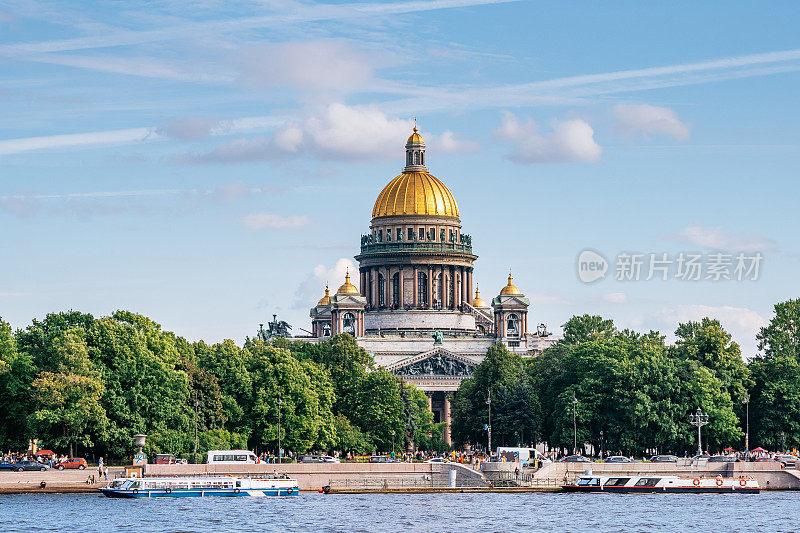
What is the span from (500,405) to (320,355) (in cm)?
2235

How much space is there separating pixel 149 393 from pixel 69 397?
19.8 ft

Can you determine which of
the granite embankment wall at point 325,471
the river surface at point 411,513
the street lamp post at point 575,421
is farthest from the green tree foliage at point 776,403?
the granite embankment wall at point 325,471

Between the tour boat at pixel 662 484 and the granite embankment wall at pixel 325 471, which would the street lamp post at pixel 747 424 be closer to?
the tour boat at pixel 662 484

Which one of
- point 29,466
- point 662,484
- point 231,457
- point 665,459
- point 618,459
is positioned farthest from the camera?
point 618,459

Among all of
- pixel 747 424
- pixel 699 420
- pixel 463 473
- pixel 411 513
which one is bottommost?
pixel 411 513

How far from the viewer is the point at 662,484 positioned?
401ft

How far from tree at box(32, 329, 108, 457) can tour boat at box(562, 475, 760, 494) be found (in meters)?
30.0

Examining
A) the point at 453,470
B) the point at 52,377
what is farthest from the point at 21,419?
the point at 453,470

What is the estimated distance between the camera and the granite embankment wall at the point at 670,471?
408 ft

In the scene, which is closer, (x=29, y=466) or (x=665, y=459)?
(x=29, y=466)

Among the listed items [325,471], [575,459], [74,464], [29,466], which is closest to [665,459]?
[575,459]

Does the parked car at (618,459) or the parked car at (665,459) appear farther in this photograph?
the parked car at (618,459)

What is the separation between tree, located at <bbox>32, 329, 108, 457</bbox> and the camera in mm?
117750

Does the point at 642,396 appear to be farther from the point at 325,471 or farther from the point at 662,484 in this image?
the point at 325,471
